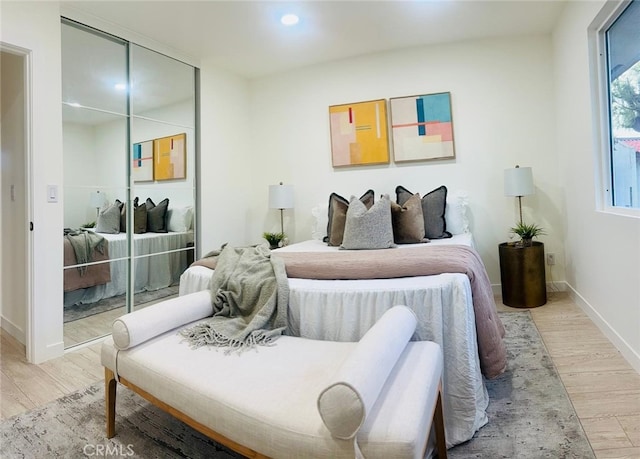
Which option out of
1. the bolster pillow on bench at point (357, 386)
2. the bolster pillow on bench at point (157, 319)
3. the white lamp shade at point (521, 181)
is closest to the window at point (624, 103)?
the white lamp shade at point (521, 181)

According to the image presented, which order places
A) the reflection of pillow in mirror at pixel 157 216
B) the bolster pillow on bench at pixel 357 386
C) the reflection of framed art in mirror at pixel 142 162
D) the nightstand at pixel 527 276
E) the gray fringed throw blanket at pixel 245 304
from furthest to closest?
1. the reflection of pillow in mirror at pixel 157 216
2. the reflection of framed art in mirror at pixel 142 162
3. the nightstand at pixel 527 276
4. the gray fringed throw blanket at pixel 245 304
5. the bolster pillow on bench at pixel 357 386

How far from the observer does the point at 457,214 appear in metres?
3.15

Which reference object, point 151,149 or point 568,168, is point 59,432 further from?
point 568,168

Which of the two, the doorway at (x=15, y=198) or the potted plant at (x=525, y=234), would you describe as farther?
the potted plant at (x=525, y=234)

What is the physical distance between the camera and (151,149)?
10.6 ft

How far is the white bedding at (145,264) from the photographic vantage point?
2825 millimetres

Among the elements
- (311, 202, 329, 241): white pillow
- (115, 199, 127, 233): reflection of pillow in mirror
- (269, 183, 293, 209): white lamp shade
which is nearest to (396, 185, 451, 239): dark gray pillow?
(311, 202, 329, 241): white pillow

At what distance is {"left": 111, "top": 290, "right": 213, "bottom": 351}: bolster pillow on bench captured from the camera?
1.44m

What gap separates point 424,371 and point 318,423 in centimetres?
42

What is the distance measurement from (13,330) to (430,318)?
131 inches

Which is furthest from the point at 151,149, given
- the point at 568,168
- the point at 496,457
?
the point at 568,168

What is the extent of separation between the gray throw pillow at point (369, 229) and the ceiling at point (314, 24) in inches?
64.7

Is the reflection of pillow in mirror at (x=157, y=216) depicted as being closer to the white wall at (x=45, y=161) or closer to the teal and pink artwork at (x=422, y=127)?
the white wall at (x=45, y=161)

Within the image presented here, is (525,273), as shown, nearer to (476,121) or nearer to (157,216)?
(476,121)
